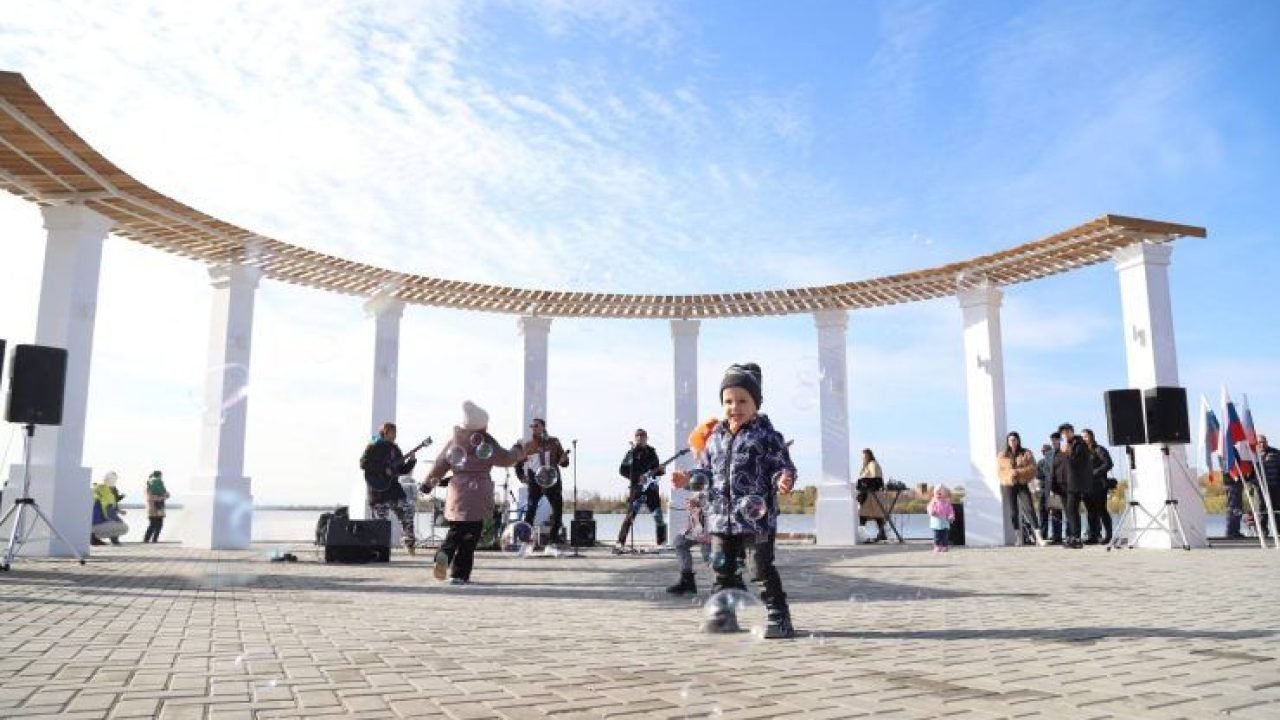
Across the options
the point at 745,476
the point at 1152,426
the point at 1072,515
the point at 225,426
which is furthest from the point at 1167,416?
→ the point at 225,426

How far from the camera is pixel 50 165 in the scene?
995 centimetres

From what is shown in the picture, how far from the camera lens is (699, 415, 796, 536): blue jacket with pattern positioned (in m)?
5.00

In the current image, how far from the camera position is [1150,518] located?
12.5m

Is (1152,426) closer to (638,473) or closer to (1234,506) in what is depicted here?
(1234,506)

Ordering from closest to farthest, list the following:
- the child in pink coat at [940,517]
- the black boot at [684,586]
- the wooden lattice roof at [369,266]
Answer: the black boot at [684,586] < the wooden lattice roof at [369,266] < the child in pink coat at [940,517]

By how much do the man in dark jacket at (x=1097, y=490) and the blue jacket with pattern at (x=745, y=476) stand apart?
1053cm

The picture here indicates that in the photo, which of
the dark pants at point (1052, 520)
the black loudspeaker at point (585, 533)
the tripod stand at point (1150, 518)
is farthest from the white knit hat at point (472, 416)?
the dark pants at point (1052, 520)

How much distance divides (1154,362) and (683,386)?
777 cm

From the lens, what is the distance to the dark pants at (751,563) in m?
4.86

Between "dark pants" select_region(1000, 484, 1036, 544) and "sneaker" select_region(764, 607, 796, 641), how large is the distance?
10645 millimetres

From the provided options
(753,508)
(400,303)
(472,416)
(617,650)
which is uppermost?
(400,303)

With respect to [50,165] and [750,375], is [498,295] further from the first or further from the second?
[750,375]

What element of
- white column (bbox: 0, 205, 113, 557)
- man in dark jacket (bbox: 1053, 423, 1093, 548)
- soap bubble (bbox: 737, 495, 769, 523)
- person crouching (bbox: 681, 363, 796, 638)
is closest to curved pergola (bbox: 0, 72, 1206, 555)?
white column (bbox: 0, 205, 113, 557)

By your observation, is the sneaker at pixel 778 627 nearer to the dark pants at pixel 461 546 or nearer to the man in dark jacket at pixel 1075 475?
the dark pants at pixel 461 546
